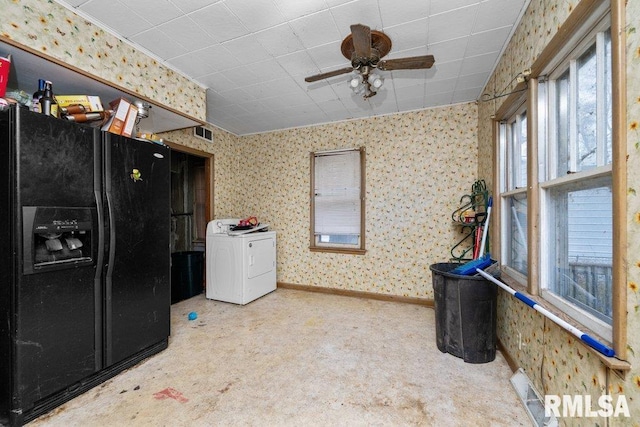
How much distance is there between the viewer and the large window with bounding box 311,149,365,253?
3840 millimetres

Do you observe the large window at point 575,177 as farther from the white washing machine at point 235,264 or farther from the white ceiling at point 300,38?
the white washing machine at point 235,264

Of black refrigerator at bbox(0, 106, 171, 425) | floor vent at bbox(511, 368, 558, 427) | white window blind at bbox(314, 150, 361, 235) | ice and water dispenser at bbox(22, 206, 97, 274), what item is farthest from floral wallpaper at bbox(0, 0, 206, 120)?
floor vent at bbox(511, 368, 558, 427)

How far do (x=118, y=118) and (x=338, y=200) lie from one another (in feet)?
8.93

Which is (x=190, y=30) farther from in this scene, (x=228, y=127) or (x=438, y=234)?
(x=438, y=234)

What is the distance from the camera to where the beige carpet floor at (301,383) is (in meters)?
1.53

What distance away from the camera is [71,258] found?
5.46 ft

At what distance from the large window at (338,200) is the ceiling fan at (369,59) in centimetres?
176

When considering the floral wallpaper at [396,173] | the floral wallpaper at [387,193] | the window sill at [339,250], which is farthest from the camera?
the window sill at [339,250]

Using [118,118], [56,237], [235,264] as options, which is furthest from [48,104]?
[235,264]

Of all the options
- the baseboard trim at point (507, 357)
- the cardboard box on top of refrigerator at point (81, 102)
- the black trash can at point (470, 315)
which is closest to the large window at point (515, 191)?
the black trash can at point (470, 315)

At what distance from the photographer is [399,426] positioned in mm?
1465

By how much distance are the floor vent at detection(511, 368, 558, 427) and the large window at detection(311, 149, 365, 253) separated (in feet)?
7.25

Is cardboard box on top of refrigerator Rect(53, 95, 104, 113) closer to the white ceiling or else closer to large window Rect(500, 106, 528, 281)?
the white ceiling

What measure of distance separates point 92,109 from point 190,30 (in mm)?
910
